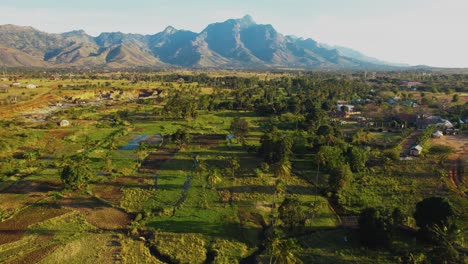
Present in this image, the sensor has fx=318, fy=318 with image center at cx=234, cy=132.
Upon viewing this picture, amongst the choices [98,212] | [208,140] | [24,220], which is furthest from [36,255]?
[208,140]

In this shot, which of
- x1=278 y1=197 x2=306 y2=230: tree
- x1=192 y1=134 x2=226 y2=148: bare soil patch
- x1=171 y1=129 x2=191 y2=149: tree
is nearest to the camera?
x1=278 y1=197 x2=306 y2=230: tree

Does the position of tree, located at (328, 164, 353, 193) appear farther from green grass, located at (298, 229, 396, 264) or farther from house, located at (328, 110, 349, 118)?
house, located at (328, 110, 349, 118)

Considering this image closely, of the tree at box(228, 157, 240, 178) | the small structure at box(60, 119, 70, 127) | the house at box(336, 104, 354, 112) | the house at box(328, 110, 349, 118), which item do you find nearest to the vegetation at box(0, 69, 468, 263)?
the tree at box(228, 157, 240, 178)

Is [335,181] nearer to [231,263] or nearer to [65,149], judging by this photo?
[231,263]

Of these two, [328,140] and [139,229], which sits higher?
[328,140]

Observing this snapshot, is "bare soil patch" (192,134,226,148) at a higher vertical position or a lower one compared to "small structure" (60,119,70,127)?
lower

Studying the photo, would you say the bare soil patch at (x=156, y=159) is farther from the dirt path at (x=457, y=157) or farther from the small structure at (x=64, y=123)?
the dirt path at (x=457, y=157)

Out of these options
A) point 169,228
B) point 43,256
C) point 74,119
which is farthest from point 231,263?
point 74,119

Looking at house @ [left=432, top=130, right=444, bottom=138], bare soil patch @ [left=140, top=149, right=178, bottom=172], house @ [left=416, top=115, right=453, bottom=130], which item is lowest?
bare soil patch @ [left=140, top=149, right=178, bottom=172]

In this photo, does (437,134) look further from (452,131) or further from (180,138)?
(180,138)
